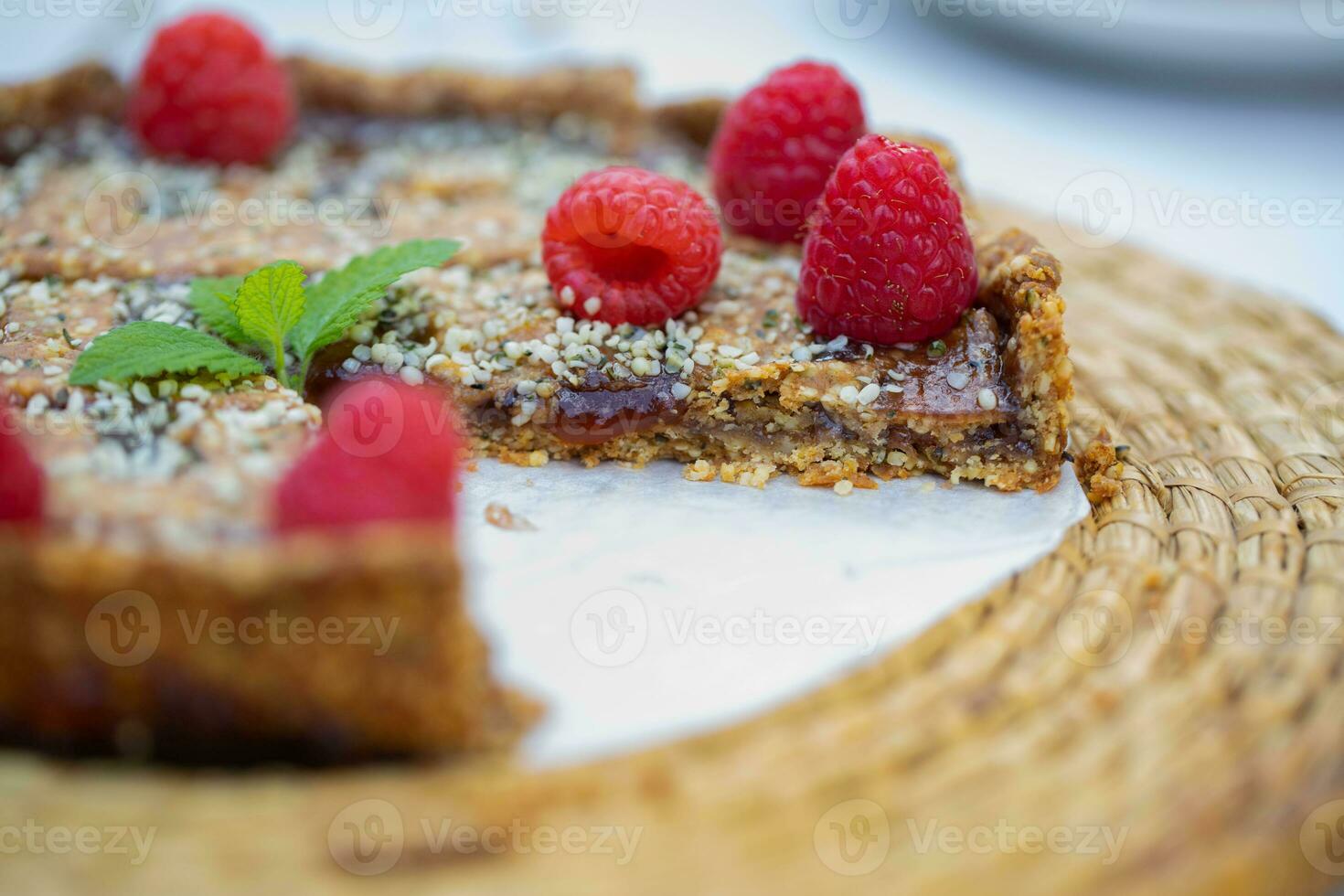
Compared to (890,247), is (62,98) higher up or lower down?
lower down

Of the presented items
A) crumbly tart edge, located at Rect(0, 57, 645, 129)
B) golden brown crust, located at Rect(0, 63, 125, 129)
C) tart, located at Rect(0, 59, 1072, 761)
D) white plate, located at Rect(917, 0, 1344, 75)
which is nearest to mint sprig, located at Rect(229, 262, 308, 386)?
tart, located at Rect(0, 59, 1072, 761)

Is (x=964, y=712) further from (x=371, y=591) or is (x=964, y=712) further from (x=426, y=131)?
(x=426, y=131)

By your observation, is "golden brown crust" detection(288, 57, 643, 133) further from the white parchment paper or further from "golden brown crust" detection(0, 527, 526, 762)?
"golden brown crust" detection(0, 527, 526, 762)

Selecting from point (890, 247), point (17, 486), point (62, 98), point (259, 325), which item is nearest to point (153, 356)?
point (259, 325)

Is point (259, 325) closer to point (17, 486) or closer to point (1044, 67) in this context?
point (17, 486)

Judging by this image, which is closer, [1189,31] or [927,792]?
[927,792]

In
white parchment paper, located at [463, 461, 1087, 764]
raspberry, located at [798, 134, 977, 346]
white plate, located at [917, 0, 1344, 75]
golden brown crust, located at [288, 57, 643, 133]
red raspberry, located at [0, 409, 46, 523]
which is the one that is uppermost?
white plate, located at [917, 0, 1344, 75]

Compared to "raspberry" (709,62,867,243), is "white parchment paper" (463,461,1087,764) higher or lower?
lower

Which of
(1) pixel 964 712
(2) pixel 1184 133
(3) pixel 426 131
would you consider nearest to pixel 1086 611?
(1) pixel 964 712
